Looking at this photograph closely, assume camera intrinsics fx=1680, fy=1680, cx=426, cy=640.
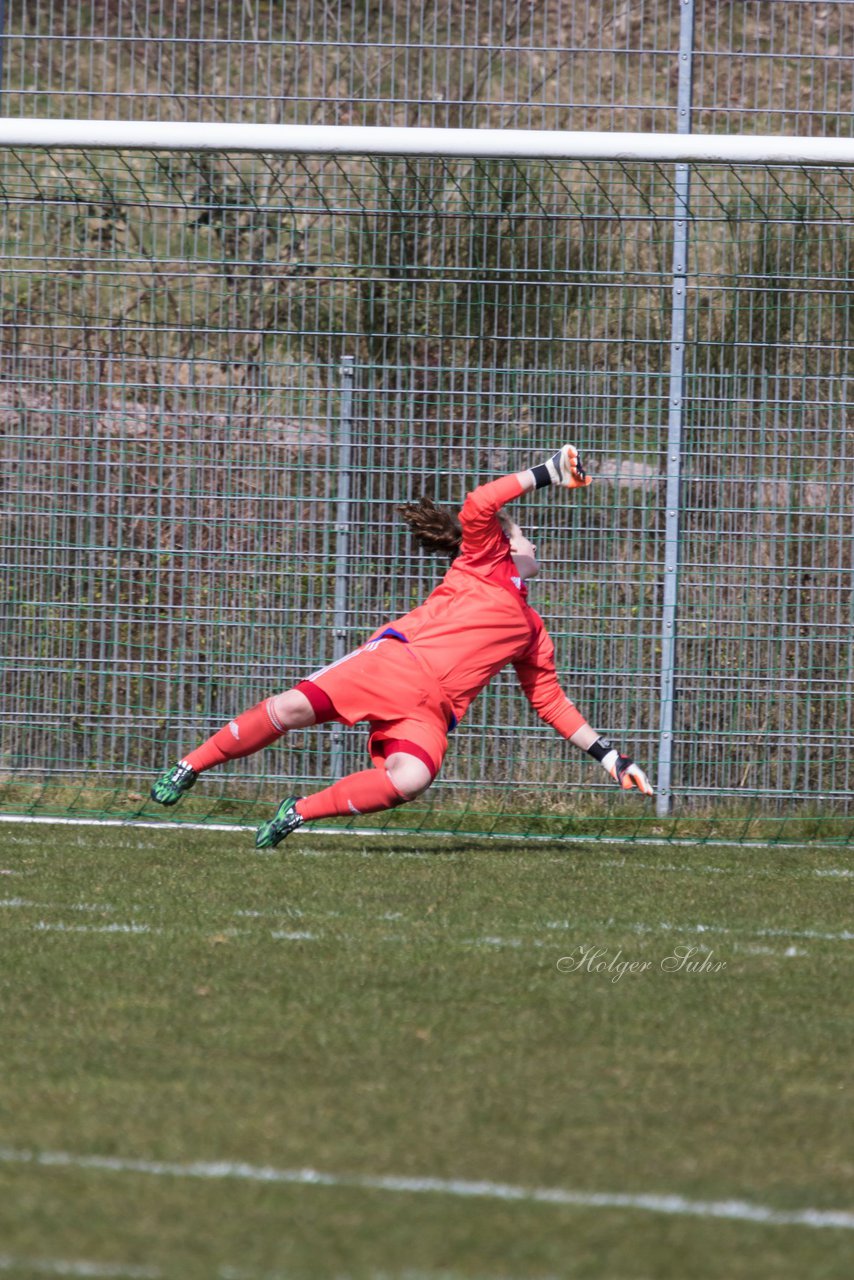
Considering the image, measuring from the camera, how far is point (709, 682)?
28.0 feet

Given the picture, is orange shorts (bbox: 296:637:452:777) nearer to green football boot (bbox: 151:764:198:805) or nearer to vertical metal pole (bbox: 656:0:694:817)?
green football boot (bbox: 151:764:198:805)

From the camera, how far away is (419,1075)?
3844mm

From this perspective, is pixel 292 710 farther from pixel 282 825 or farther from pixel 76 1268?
pixel 76 1268

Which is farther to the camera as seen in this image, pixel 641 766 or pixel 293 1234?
pixel 641 766

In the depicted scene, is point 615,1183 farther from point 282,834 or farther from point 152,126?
point 152,126

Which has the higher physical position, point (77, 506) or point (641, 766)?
point (77, 506)

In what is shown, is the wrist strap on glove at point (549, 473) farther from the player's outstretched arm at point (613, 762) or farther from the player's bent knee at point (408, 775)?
the player's bent knee at point (408, 775)

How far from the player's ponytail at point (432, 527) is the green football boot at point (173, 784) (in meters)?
1.41


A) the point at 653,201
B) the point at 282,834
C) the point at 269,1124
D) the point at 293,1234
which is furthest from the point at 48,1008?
the point at 653,201

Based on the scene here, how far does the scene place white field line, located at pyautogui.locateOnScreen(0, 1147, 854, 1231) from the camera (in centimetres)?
300

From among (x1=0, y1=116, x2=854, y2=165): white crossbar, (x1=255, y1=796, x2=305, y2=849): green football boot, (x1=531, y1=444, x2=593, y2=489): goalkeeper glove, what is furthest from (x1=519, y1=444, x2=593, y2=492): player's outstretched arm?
(x1=0, y1=116, x2=854, y2=165): white crossbar

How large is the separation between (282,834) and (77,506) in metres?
2.92

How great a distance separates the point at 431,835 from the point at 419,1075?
4.15m

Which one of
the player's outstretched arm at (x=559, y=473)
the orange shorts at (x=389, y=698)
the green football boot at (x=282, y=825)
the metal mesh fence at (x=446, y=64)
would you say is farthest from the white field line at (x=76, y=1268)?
the metal mesh fence at (x=446, y=64)
